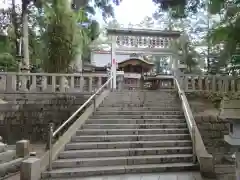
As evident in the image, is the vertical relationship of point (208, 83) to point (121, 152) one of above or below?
above

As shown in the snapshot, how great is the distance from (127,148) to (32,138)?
4.22m

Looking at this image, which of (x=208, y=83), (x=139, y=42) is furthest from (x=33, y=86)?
(x=208, y=83)

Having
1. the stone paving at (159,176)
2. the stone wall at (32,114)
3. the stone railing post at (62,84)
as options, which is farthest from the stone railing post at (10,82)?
the stone paving at (159,176)

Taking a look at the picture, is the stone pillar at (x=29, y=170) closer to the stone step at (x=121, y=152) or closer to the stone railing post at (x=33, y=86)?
the stone step at (x=121, y=152)

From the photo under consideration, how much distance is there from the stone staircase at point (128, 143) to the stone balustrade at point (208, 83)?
5.48ft

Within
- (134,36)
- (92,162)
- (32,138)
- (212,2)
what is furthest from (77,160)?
(134,36)

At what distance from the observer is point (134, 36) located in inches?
478

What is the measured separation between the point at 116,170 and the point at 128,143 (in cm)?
122

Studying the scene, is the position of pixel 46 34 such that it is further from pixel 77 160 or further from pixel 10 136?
pixel 77 160

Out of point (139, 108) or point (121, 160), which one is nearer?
point (121, 160)

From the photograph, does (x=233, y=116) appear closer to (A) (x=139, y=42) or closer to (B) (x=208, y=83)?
(B) (x=208, y=83)

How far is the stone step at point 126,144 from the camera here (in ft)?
20.7

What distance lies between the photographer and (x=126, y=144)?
6488 mm

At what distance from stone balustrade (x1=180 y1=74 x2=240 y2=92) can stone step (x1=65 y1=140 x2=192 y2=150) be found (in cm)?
409
